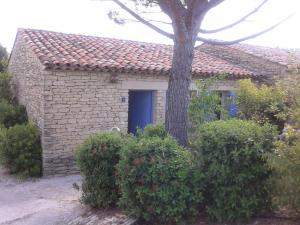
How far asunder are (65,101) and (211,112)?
418 cm

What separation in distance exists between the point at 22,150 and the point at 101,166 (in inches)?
190

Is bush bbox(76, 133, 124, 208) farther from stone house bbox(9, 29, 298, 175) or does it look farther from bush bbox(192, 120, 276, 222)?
stone house bbox(9, 29, 298, 175)

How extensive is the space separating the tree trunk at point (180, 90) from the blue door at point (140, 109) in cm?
553

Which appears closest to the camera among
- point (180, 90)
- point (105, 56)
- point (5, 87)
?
point (180, 90)

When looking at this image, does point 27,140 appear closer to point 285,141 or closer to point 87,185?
point 87,185

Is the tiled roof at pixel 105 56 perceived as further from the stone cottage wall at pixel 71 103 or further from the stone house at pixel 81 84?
the stone cottage wall at pixel 71 103

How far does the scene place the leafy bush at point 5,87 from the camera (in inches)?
522

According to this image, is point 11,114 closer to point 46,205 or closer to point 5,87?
point 5,87

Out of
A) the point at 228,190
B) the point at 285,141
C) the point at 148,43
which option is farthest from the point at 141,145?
the point at 148,43

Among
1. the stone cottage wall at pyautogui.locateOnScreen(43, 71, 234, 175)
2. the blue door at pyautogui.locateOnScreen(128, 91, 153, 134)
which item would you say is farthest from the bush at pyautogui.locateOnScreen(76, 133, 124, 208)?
the blue door at pyautogui.locateOnScreen(128, 91, 153, 134)

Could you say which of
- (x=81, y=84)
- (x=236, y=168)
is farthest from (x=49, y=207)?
(x=81, y=84)

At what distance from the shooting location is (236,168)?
5082 millimetres

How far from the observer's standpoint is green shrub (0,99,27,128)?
12.1 metres

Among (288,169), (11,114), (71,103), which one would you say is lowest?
(288,169)
